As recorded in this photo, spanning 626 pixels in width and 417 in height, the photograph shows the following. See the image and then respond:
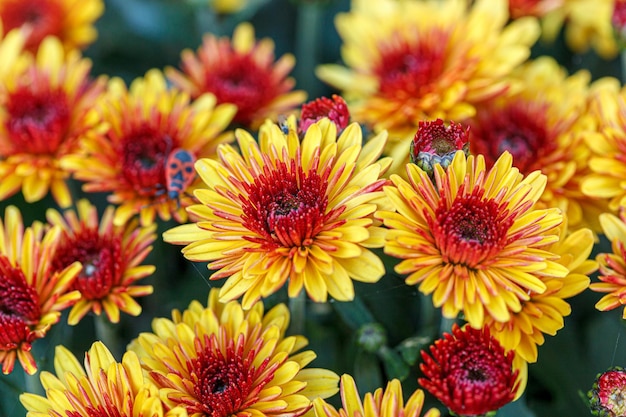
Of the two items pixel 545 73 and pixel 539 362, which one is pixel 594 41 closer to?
pixel 545 73

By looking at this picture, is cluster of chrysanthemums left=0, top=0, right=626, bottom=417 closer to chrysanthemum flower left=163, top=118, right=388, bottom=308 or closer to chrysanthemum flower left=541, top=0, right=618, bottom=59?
chrysanthemum flower left=163, top=118, right=388, bottom=308

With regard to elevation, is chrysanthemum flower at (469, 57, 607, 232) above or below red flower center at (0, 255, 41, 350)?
above

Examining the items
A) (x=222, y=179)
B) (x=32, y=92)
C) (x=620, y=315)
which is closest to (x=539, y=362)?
(x=620, y=315)

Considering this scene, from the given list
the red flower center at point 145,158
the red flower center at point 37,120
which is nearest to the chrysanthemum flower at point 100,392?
the red flower center at point 145,158

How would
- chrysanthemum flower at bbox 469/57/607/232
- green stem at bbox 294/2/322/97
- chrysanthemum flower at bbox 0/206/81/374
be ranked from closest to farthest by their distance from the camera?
chrysanthemum flower at bbox 0/206/81/374, chrysanthemum flower at bbox 469/57/607/232, green stem at bbox 294/2/322/97

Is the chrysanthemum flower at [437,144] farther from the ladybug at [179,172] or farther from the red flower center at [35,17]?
the red flower center at [35,17]

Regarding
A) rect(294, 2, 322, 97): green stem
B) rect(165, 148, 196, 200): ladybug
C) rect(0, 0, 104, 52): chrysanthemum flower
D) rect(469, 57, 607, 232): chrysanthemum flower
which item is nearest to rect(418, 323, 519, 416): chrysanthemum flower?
rect(469, 57, 607, 232): chrysanthemum flower

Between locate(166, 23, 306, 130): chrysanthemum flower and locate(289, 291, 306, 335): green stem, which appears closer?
locate(289, 291, 306, 335): green stem
